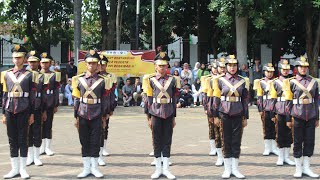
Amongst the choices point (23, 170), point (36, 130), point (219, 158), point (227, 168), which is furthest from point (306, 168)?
point (36, 130)

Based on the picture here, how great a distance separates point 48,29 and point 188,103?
45.2ft

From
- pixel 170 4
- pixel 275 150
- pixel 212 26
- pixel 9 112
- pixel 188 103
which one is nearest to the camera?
pixel 9 112

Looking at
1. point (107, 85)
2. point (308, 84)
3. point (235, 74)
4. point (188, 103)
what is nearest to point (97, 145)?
point (107, 85)

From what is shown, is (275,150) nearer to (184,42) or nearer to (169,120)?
(169,120)

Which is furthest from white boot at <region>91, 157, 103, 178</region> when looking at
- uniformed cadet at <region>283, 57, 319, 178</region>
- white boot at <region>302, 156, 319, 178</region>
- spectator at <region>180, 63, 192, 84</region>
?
spectator at <region>180, 63, 192, 84</region>

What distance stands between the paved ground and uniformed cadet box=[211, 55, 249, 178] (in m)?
0.42

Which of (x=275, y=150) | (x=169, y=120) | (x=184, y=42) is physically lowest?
(x=275, y=150)

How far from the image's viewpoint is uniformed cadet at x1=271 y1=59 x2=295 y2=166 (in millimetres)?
10969

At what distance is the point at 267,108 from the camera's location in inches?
464

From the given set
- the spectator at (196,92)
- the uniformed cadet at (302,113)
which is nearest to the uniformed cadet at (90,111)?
the uniformed cadet at (302,113)

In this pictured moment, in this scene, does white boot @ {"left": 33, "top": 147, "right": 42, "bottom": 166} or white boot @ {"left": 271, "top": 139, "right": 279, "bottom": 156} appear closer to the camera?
white boot @ {"left": 33, "top": 147, "right": 42, "bottom": 166}

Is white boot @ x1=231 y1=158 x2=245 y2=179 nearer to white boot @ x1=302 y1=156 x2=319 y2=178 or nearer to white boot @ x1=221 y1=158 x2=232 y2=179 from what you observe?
white boot @ x1=221 y1=158 x2=232 y2=179

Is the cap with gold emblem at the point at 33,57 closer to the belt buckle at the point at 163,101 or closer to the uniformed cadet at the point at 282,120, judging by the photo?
the belt buckle at the point at 163,101

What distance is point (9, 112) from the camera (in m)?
9.74
